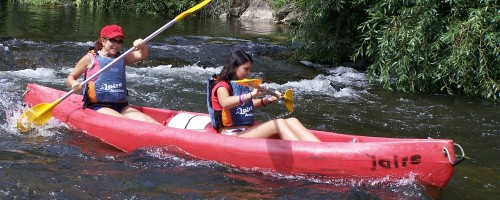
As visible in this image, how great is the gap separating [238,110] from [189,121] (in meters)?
0.74

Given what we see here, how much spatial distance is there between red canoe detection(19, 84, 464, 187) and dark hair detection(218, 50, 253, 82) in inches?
19.3

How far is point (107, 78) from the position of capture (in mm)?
5473

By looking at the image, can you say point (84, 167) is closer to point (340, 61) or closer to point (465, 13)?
point (465, 13)

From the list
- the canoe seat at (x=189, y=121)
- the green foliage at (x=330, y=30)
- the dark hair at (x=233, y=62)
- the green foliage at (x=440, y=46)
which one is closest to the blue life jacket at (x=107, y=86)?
the canoe seat at (x=189, y=121)

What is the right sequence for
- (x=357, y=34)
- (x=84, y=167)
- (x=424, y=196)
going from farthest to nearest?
(x=357, y=34), (x=84, y=167), (x=424, y=196)

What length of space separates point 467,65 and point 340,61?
3.94m

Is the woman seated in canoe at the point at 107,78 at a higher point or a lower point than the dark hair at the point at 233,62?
lower

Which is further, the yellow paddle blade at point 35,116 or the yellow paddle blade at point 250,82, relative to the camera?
the yellow paddle blade at point 35,116

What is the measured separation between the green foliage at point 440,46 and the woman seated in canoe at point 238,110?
13.2ft

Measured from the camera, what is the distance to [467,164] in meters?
5.21

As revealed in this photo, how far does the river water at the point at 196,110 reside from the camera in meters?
4.25

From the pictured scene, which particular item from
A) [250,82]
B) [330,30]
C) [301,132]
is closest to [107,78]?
[250,82]

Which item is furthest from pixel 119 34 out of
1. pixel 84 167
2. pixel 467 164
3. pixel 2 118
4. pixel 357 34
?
pixel 357 34

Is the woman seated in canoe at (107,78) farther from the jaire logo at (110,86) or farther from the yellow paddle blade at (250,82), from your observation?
the yellow paddle blade at (250,82)
